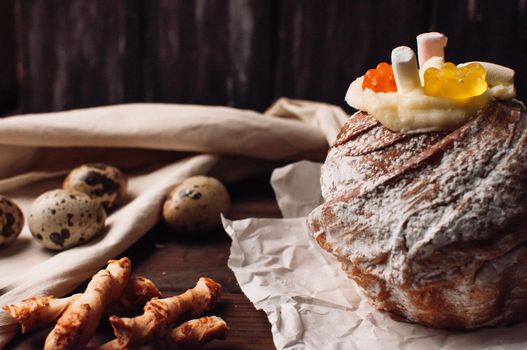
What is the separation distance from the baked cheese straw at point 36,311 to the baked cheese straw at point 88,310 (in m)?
0.03

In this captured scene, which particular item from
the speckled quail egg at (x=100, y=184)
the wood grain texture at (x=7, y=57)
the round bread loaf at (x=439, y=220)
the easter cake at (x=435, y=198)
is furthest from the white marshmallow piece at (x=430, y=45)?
the wood grain texture at (x=7, y=57)

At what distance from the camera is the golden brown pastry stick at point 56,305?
3.75 feet

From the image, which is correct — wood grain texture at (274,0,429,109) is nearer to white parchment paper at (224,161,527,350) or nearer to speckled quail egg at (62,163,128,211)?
white parchment paper at (224,161,527,350)

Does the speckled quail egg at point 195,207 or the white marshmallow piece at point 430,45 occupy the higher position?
the white marshmallow piece at point 430,45

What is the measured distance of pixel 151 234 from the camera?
165 cm

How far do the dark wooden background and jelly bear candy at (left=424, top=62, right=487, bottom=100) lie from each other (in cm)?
101

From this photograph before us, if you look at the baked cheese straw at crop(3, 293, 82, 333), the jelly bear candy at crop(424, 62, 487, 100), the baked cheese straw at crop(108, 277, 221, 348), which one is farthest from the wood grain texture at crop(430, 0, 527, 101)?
the baked cheese straw at crop(3, 293, 82, 333)

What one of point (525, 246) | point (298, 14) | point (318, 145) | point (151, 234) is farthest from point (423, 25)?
point (525, 246)

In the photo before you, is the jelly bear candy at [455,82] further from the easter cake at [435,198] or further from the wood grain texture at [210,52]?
the wood grain texture at [210,52]

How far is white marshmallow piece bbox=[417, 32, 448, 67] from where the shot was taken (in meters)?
1.25

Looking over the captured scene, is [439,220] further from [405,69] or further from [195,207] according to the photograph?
[195,207]

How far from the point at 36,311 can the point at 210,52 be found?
1.29 meters

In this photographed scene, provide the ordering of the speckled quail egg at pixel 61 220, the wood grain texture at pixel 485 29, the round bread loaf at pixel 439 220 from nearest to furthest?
1. the round bread loaf at pixel 439 220
2. the speckled quail egg at pixel 61 220
3. the wood grain texture at pixel 485 29

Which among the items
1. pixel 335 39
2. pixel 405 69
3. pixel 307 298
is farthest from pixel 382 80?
pixel 335 39
